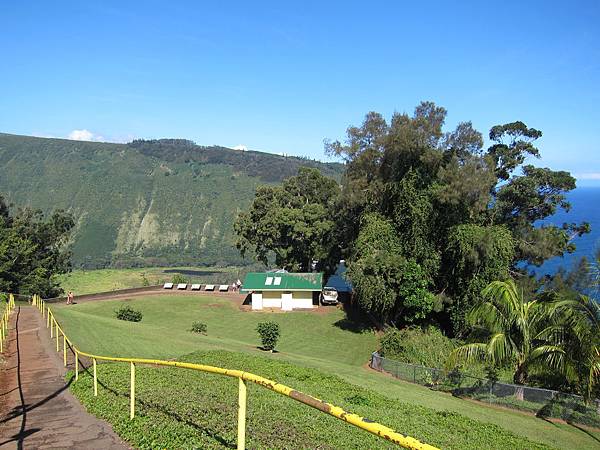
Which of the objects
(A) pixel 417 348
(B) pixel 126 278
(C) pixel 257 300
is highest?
Result: (C) pixel 257 300

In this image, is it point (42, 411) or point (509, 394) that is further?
point (509, 394)

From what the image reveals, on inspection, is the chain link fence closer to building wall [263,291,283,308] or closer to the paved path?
the paved path

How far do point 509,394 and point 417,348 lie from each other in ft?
28.9

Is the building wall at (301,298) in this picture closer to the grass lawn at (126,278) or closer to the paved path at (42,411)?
the paved path at (42,411)

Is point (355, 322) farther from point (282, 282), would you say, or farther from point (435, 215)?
point (435, 215)

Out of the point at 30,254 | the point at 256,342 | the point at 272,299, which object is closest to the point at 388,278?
the point at 256,342

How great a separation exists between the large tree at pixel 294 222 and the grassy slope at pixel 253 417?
35.8m

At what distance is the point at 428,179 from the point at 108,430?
34124 mm

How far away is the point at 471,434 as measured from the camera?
39.8ft

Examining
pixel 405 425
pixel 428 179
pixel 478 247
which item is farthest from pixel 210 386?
pixel 428 179

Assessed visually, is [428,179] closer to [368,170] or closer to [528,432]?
[368,170]

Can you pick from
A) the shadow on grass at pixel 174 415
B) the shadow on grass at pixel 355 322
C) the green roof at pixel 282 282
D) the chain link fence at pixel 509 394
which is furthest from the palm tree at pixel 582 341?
the green roof at pixel 282 282

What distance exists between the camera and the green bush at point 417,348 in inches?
1070

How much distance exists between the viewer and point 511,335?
811 inches
